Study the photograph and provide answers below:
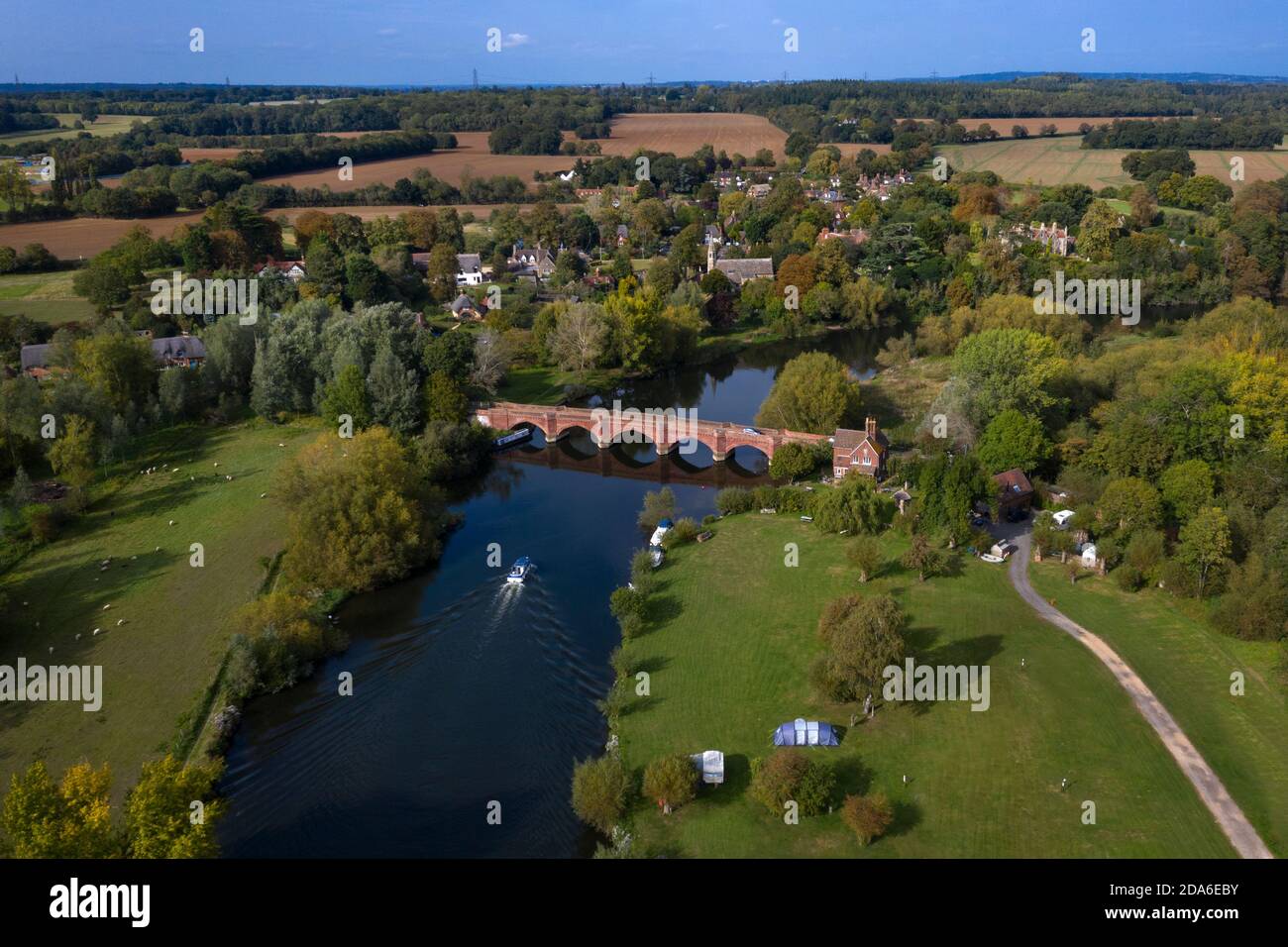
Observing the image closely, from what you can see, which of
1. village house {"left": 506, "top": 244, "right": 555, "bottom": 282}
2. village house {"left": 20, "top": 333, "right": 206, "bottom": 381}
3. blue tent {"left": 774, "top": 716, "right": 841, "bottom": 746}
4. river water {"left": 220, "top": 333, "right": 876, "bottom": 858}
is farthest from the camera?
village house {"left": 506, "top": 244, "right": 555, "bottom": 282}

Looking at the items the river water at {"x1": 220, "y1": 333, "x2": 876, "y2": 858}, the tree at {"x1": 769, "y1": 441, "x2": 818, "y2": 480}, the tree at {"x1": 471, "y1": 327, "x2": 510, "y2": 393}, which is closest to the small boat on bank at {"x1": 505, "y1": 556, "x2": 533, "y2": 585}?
the river water at {"x1": 220, "y1": 333, "x2": 876, "y2": 858}

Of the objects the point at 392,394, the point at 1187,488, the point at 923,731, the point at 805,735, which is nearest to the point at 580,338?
the point at 392,394

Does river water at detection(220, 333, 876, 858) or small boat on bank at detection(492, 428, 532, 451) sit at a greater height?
small boat on bank at detection(492, 428, 532, 451)

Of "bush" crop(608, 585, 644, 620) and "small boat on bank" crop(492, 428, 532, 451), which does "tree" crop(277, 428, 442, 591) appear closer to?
"bush" crop(608, 585, 644, 620)

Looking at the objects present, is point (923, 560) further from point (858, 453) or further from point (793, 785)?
point (793, 785)

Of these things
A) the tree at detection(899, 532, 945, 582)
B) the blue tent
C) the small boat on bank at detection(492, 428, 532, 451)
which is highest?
the small boat on bank at detection(492, 428, 532, 451)

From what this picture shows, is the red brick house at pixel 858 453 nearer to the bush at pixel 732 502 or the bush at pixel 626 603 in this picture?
the bush at pixel 732 502
